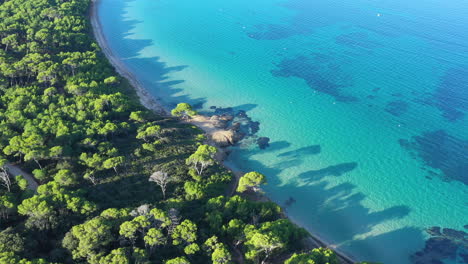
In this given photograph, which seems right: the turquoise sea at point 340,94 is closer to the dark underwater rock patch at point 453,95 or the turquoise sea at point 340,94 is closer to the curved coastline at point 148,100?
the dark underwater rock patch at point 453,95

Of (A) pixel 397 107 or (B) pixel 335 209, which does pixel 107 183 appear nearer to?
(B) pixel 335 209

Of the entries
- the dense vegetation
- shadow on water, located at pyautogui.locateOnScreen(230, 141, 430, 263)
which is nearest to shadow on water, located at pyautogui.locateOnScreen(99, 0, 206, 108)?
the dense vegetation

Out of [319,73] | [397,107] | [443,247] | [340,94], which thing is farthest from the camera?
[319,73]

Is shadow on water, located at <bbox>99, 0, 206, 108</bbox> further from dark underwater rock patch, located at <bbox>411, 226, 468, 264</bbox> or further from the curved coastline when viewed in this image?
dark underwater rock patch, located at <bbox>411, 226, 468, 264</bbox>

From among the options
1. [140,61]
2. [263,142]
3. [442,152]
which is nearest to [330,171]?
[263,142]

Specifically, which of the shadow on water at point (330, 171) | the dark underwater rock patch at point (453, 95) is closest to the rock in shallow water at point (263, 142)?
the shadow on water at point (330, 171)

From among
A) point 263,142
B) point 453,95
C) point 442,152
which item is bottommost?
point 442,152
